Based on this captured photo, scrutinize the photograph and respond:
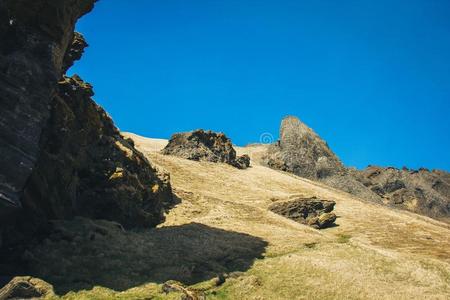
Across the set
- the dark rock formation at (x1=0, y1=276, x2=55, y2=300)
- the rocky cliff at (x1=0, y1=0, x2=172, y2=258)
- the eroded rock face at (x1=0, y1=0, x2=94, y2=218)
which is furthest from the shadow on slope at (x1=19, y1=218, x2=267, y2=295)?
the eroded rock face at (x1=0, y1=0, x2=94, y2=218)

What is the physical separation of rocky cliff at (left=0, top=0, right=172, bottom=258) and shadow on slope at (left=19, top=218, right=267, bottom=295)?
265cm

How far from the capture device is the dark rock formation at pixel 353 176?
118625 millimetres

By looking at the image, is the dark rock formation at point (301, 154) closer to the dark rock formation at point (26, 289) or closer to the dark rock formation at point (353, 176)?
the dark rock formation at point (353, 176)

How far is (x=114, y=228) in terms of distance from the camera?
160ft

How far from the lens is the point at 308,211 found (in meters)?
72.2

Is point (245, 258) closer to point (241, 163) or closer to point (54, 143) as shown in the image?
point (54, 143)

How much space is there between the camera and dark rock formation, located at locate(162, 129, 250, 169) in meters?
100

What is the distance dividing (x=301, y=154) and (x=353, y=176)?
1805 cm

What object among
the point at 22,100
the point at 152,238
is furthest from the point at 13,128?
the point at 152,238

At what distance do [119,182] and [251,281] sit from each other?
19.3 m

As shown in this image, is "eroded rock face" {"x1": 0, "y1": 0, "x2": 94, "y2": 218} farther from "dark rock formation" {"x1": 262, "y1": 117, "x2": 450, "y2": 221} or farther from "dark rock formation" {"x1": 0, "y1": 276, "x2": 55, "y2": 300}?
"dark rock formation" {"x1": 262, "y1": 117, "x2": 450, "y2": 221}

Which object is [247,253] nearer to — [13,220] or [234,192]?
[13,220]

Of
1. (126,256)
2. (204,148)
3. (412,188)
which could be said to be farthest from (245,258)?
(412,188)

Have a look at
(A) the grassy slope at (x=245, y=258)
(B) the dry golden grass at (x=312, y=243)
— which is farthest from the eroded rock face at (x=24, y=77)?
(B) the dry golden grass at (x=312, y=243)
